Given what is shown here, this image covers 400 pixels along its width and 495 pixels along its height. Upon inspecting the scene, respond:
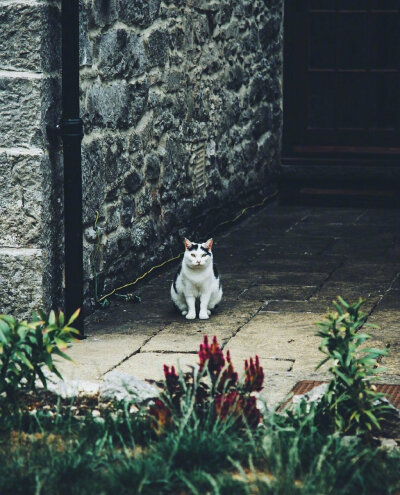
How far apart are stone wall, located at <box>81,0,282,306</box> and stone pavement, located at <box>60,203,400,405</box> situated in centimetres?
32

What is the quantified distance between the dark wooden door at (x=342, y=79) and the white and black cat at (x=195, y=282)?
4.27 metres

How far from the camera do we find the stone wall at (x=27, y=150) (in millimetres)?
5152

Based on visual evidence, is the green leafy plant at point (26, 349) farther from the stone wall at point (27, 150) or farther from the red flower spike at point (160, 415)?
the stone wall at point (27, 150)

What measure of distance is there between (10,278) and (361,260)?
3026mm

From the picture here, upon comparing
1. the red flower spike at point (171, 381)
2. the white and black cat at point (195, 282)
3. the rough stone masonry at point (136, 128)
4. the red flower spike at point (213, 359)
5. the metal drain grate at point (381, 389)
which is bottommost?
the metal drain grate at point (381, 389)

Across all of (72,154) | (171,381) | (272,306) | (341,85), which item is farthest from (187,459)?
(341,85)

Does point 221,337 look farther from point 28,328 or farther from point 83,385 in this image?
point 28,328

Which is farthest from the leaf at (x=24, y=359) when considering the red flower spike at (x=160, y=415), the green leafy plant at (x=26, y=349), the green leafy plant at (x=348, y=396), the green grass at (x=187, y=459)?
the green leafy plant at (x=348, y=396)

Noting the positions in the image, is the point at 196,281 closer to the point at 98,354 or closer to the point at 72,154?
the point at 98,354

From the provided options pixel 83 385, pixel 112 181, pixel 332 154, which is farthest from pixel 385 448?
pixel 332 154

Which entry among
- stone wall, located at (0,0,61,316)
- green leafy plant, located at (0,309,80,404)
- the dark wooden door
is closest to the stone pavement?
stone wall, located at (0,0,61,316)

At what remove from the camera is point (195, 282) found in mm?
5906

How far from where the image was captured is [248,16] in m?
8.97

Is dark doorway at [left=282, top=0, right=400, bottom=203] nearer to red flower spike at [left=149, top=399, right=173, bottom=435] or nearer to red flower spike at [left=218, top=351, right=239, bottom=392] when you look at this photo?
red flower spike at [left=218, top=351, right=239, bottom=392]
